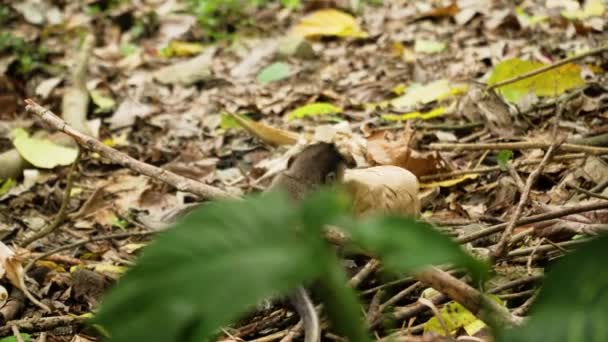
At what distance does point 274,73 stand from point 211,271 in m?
3.11

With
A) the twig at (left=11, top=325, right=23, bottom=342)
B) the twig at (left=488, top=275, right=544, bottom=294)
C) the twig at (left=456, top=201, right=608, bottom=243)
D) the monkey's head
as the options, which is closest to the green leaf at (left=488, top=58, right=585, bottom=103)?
the monkey's head

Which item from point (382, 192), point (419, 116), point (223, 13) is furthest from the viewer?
point (223, 13)

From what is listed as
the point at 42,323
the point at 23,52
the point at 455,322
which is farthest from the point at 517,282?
the point at 23,52

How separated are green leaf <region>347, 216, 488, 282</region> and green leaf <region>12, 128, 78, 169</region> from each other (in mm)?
2170

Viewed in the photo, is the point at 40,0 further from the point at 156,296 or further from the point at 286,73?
the point at 156,296

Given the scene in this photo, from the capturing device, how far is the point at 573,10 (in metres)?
3.46

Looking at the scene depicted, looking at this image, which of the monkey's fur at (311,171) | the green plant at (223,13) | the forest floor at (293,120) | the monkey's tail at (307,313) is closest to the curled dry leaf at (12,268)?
the forest floor at (293,120)

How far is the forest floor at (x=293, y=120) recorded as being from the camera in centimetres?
159

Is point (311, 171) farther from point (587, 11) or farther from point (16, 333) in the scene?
point (587, 11)

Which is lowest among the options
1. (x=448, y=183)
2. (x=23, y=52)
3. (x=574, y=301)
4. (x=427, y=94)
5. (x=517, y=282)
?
(x=23, y=52)

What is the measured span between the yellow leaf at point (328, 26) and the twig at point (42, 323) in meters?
2.88

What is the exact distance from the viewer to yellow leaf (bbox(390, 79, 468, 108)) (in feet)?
8.92

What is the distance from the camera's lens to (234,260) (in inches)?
22.6

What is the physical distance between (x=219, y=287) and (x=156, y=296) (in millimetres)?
60
